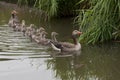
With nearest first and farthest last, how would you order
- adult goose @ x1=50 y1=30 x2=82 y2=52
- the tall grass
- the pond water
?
the pond water → the tall grass → adult goose @ x1=50 y1=30 x2=82 y2=52

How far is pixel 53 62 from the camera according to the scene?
8961 millimetres

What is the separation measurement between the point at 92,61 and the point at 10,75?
2106 mm

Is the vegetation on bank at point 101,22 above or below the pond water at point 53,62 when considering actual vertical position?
above

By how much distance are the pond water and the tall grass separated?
0.24 metres

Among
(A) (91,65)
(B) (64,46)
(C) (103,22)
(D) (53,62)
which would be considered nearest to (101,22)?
(C) (103,22)

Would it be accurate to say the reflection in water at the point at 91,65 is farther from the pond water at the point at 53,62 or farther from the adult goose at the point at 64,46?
the adult goose at the point at 64,46

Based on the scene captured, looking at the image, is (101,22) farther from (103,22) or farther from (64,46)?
Result: (64,46)

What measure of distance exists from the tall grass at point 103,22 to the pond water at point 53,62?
24 centimetres

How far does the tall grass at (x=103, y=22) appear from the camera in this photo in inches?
388

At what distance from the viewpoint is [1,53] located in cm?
950

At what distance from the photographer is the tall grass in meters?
9.84

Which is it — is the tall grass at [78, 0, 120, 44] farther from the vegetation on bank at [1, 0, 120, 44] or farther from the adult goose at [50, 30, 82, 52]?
the adult goose at [50, 30, 82, 52]

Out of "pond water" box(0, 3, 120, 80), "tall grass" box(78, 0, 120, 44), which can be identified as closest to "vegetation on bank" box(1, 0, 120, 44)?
"tall grass" box(78, 0, 120, 44)

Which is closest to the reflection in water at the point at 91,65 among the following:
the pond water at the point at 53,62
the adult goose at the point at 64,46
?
the pond water at the point at 53,62
